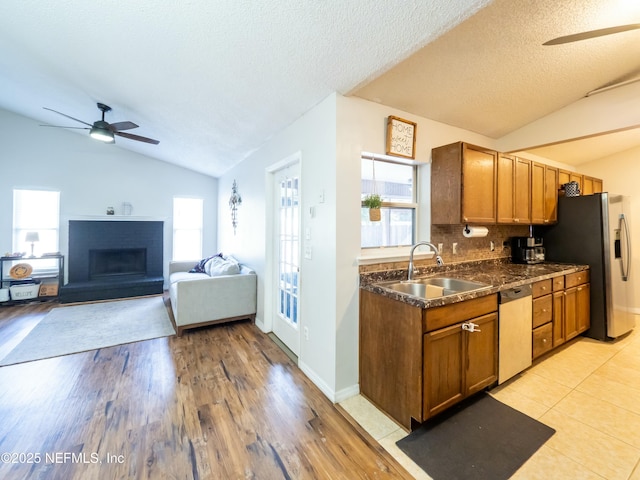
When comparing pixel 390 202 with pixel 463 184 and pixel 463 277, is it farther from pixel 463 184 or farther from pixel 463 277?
pixel 463 277

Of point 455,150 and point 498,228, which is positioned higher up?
point 455,150

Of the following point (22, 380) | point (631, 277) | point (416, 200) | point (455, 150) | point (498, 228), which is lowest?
point (22, 380)

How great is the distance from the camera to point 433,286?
234cm

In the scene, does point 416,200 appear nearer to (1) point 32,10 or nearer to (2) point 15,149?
(1) point 32,10

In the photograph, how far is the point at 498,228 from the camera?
3408 millimetres

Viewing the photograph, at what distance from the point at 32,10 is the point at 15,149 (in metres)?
4.27

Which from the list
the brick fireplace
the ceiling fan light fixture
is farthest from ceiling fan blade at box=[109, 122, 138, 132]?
the brick fireplace

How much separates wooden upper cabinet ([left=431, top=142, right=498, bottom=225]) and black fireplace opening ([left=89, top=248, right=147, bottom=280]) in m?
5.80

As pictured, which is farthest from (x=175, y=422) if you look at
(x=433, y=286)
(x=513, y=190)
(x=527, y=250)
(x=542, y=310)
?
(x=527, y=250)

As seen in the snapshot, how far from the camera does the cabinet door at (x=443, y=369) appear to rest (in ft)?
5.49

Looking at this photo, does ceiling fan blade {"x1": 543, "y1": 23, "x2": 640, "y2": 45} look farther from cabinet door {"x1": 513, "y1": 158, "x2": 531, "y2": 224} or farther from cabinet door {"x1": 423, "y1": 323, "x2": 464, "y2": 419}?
cabinet door {"x1": 423, "y1": 323, "x2": 464, "y2": 419}

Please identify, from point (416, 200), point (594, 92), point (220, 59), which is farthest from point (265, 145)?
point (594, 92)

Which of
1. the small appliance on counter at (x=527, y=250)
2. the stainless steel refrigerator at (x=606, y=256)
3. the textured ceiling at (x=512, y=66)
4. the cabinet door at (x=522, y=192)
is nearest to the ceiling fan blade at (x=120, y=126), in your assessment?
the textured ceiling at (x=512, y=66)

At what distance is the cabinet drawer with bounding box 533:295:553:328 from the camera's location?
97.5 inches
